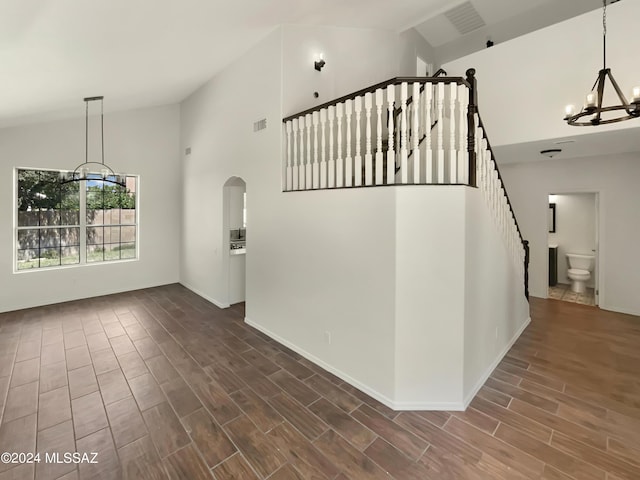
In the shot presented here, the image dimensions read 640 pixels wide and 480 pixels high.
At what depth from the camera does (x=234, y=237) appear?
5.54 metres

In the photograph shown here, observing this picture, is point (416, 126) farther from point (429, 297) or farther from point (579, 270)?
point (579, 270)

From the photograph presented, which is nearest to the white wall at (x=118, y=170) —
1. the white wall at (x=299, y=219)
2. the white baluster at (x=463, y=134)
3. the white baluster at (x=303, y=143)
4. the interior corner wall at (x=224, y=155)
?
the interior corner wall at (x=224, y=155)

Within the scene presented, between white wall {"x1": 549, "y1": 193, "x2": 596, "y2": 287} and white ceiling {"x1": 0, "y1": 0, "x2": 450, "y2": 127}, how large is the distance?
5404 millimetres

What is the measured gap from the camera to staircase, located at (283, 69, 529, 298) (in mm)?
2566

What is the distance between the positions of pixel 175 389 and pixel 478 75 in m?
5.84

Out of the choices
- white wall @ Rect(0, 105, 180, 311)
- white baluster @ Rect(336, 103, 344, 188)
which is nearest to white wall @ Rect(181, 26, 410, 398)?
white baluster @ Rect(336, 103, 344, 188)

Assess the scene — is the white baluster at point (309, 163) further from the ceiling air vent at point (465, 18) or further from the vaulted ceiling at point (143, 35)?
the ceiling air vent at point (465, 18)

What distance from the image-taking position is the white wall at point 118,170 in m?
4.89

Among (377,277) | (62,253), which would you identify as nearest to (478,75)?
(377,277)

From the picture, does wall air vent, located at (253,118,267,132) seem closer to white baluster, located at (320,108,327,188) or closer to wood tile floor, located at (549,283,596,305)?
white baluster, located at (320,108,327,188)

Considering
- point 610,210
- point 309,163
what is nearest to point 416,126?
point 309,163

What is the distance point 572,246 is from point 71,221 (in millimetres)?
10760

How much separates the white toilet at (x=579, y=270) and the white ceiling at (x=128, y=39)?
600 centimetres

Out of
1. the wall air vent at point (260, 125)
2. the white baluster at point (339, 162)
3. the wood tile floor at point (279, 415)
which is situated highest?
the wall air vent at point (260, 125)
